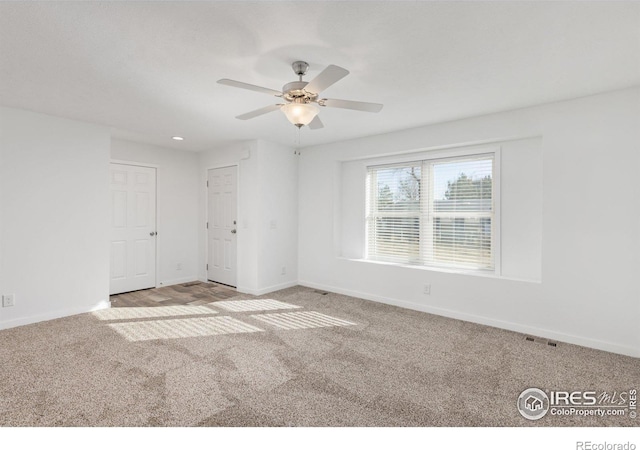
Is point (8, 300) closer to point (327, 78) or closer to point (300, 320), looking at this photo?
point (300, 320)

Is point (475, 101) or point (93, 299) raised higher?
point (475, 101)

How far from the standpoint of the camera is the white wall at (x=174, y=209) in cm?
524

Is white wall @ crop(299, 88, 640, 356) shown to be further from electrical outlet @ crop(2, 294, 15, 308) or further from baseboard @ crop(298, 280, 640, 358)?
electrical outlet @ crop(2, 294, 15, 308)

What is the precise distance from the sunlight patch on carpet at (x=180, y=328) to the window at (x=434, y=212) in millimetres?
2312

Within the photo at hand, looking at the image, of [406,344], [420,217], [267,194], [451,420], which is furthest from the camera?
[267,194]

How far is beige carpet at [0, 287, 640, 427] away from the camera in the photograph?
75.5 inches

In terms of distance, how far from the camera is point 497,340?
10.2ft

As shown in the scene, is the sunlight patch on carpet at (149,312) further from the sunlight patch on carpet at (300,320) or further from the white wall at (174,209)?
the white wall at (174,209)

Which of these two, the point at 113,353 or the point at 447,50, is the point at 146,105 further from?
the point at 447,50

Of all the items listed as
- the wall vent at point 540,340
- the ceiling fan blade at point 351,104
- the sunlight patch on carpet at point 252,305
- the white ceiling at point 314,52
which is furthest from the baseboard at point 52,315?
the wall vent at point 540,340

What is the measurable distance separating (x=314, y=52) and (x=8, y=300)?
397cm

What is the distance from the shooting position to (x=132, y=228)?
4961mm
